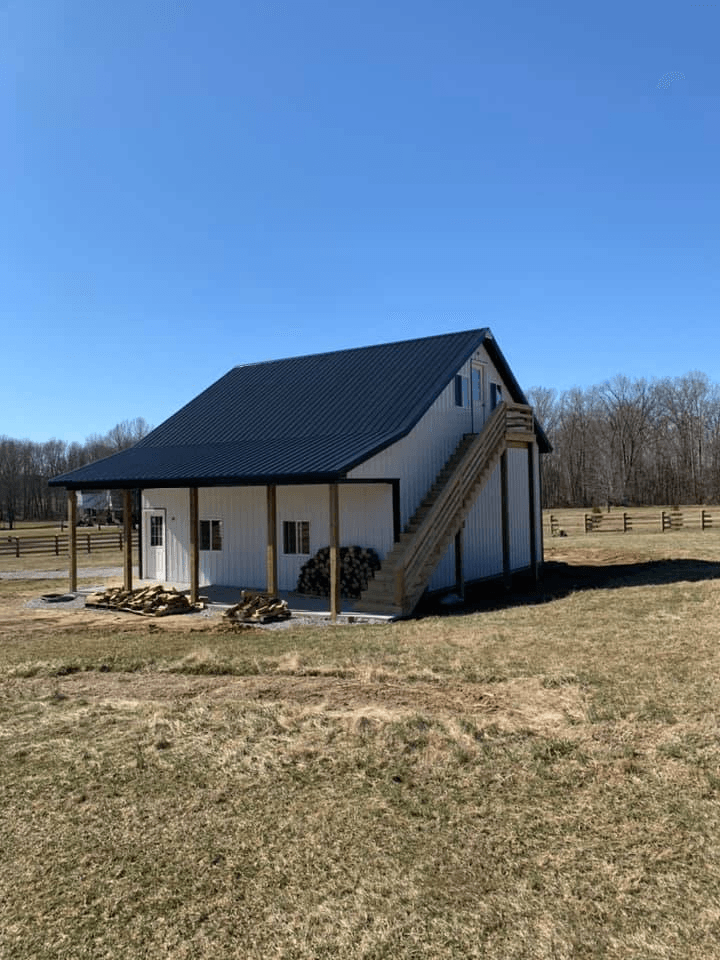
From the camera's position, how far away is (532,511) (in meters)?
22.6

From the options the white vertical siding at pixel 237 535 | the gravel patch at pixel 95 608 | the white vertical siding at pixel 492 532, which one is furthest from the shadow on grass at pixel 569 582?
the white vertical siding at pixel 237 535

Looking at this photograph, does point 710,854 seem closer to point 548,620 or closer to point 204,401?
point 548,620

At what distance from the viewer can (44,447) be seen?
351 feet

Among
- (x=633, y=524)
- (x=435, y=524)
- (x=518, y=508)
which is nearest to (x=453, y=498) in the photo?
(x=435, y=524)

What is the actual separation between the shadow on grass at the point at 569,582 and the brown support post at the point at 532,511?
0.52 metres

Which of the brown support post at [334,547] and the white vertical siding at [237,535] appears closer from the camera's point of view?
the brown support post at [334,547]

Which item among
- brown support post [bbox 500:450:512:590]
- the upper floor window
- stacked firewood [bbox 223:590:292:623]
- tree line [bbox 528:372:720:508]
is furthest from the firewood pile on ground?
tree line [bbox 528:372:720:508]

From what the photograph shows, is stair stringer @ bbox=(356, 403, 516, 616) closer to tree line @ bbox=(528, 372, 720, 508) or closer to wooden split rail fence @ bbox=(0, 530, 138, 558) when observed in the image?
wooden split rail fence @ bbox=(0, 530, 138, 558)

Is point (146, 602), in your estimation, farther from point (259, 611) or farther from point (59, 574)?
point (59, 574)

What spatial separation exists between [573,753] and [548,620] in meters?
7.38

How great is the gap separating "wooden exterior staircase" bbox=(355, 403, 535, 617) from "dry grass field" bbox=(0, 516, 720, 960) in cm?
368

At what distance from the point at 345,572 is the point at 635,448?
6743 centimetres

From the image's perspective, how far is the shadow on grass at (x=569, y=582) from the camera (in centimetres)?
1692

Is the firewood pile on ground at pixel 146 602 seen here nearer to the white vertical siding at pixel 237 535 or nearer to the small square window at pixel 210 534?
the white vertical siding at pixel 237 535
